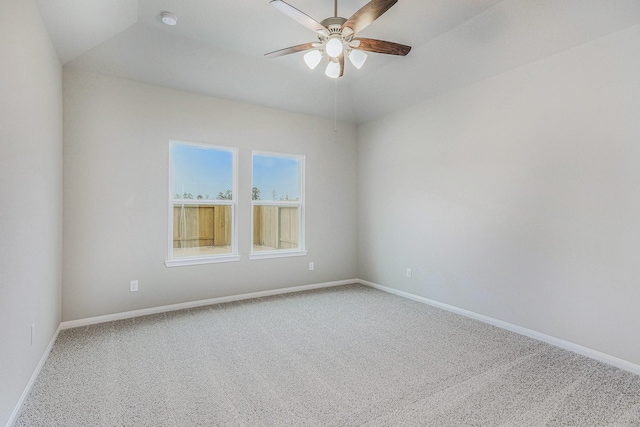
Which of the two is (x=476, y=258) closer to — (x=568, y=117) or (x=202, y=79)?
(x=568, y=117)

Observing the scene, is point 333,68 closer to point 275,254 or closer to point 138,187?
point 138,187

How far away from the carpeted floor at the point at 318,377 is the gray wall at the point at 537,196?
0.44 m

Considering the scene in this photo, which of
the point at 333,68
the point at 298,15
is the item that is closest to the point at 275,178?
the point at 333,68

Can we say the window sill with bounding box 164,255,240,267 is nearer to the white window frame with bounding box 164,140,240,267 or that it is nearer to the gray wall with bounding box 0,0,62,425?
the white window frame with bounding box 164,140,240,267

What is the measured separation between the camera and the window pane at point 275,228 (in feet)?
15.1

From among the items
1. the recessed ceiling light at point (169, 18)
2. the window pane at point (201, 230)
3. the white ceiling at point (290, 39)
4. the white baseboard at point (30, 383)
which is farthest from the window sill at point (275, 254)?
the recessed ceiling light at point (169, 18)

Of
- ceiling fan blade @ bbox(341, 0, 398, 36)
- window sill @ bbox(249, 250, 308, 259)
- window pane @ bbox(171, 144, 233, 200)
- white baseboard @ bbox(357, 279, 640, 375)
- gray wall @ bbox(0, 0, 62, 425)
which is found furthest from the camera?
window sill @ bbox(249, 250, 308, 259)

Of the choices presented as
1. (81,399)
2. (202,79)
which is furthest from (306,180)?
(81,399)

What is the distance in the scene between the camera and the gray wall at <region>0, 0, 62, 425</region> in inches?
68.7

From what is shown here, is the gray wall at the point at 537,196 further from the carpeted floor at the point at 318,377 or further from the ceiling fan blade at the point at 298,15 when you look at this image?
the ceiling fan blade at the point at 298,15

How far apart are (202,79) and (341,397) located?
11.9 feet

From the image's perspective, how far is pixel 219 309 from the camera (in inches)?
154

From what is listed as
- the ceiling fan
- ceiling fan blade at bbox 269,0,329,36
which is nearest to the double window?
the ceiling fan

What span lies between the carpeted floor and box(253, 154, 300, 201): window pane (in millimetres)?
1855
